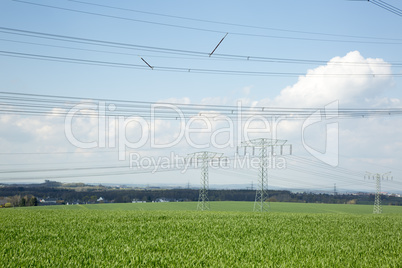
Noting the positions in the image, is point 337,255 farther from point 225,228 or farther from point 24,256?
point 24,256

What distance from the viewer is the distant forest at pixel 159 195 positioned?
9688 cm

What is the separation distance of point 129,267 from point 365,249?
32.3ft

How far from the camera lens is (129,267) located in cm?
1024

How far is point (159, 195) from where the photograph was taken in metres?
109

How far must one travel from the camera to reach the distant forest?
318 ft

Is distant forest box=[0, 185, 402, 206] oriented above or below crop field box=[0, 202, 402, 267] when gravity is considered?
below

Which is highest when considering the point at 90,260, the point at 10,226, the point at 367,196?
the point at 90,260

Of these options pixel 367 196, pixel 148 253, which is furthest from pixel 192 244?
pixel 367 196

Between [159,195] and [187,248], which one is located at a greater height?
[187,248]

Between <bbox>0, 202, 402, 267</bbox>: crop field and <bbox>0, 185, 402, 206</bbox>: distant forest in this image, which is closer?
<bbox>0, 202, 402, 267</bbox>: crop field

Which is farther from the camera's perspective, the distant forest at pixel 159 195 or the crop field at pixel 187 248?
the distant forest at pixel 159 195

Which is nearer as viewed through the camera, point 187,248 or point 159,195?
point 187,248

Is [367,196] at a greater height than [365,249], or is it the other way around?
[365,249]

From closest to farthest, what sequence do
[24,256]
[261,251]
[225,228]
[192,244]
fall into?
[24,256], [261,251], [192,244], [225,228]
